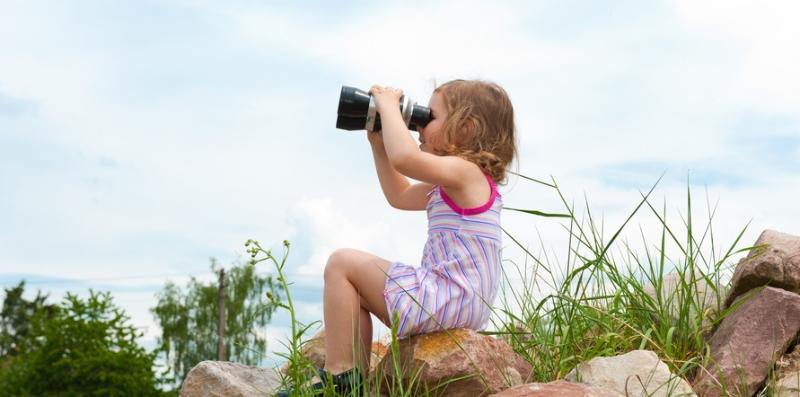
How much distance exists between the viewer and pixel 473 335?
3.82 metres

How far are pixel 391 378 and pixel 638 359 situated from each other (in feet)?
3.44

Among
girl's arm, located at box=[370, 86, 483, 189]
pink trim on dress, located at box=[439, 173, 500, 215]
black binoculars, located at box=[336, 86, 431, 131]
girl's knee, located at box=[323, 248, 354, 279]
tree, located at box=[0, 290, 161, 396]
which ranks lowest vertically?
tree, located at box=[0, 290, 161, 396]

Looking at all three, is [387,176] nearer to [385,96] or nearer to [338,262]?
[385,96]

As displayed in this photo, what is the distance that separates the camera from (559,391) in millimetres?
3229

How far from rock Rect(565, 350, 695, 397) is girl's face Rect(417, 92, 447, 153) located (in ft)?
4.10

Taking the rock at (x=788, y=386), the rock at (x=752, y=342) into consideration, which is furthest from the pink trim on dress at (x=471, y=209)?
the rock at (x=788, y=386)

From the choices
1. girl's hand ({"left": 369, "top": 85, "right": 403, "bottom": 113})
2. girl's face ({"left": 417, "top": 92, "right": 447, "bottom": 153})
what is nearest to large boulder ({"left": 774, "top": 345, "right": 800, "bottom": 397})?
girl's face ({"left": 417, "top": 92, "right": 447, "bottom": 153})

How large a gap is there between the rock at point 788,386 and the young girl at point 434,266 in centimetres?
132

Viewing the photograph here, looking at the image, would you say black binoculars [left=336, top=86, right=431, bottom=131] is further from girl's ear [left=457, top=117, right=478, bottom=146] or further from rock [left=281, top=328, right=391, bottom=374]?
rock [left=281, top=328, right=391, bottom=374]

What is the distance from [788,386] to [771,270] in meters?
0.65

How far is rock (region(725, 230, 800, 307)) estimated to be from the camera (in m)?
4.34

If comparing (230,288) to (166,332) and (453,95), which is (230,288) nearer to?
(166,332)

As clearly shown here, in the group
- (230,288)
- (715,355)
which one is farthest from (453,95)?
(230,288)

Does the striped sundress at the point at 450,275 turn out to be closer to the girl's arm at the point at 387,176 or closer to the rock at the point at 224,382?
the girl's arm at the point at 387,176
